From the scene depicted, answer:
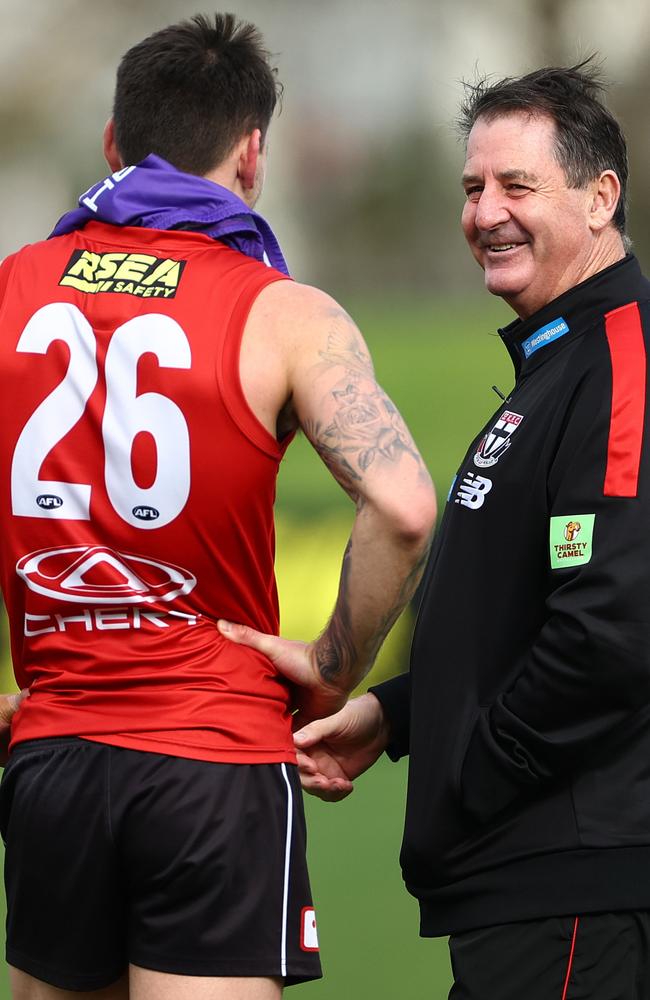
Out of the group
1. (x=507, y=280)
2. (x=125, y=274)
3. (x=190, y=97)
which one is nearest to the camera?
(x=125, y=274)

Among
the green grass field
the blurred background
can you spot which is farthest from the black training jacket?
the blurred background

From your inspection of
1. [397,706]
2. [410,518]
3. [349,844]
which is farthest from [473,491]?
[349,844]

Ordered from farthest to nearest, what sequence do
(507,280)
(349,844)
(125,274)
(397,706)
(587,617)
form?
1. (349,844)
2. (397,706)
3. (507,280)
4. (125,274)
5. (587,617)

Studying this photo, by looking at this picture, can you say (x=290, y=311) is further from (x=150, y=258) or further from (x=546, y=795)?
(x=546, y=795)

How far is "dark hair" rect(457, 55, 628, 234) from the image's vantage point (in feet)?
7.77

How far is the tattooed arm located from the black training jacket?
0.46 ft

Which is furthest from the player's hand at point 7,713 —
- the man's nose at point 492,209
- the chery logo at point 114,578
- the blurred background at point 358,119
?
the blurred background at point 358,119

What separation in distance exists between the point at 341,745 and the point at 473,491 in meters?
0.66

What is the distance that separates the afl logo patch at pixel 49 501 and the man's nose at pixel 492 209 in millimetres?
869

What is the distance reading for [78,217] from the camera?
230 centimetres

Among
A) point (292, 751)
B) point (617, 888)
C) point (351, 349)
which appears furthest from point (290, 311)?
point (617, 888)

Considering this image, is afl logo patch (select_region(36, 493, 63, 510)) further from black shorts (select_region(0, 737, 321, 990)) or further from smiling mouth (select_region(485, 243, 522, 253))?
smiling mouth (select_region(485, 243, 522, 253))

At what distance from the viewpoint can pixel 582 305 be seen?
2.30 meters

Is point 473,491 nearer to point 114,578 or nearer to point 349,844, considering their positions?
point 114,578
